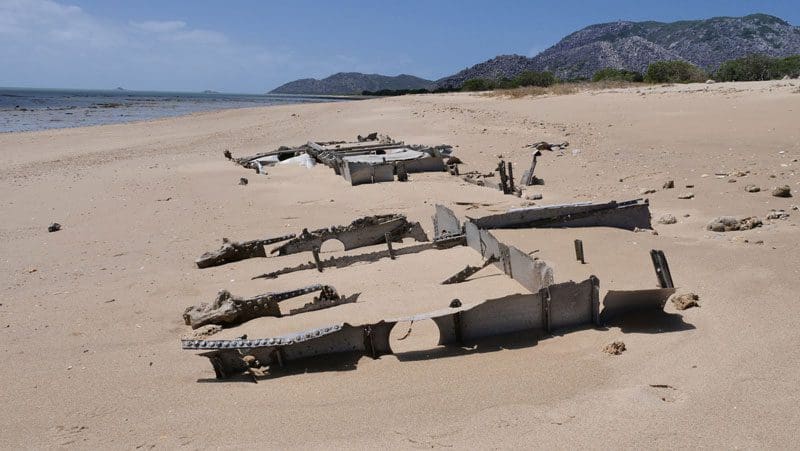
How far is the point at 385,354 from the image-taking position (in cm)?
416

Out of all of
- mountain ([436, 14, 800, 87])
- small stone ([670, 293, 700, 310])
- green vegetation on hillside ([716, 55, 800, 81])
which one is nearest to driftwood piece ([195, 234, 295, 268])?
small stone ([670, 293, 700, 310])

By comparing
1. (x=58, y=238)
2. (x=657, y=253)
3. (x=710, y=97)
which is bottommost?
(x=58, y=238)

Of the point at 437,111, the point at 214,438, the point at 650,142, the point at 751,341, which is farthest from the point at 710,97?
the point at 214,438

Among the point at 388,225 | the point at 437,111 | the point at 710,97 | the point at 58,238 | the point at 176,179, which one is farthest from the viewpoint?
the point at 437,111

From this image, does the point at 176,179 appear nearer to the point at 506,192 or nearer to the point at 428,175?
the point at 428,175

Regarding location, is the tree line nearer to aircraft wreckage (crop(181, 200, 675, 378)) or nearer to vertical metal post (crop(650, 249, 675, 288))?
vertical metal post (crop(650, 249, 675, 288))

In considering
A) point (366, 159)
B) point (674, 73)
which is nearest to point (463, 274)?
point (366, 159)

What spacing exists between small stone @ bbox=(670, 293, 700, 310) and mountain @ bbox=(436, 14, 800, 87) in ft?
196

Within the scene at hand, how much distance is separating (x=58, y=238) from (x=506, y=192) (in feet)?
23.8

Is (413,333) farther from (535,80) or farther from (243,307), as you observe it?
(535,80)

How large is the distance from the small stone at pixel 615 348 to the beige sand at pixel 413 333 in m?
0.04

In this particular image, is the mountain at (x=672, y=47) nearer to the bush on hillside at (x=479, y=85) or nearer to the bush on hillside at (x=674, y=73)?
the bush on hillside at (x=479, y=85)

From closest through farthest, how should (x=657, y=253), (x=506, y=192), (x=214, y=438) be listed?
(x=214, y=438), (x=657, y=253), (x=506, y=192)

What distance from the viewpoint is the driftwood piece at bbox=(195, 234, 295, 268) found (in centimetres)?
682
